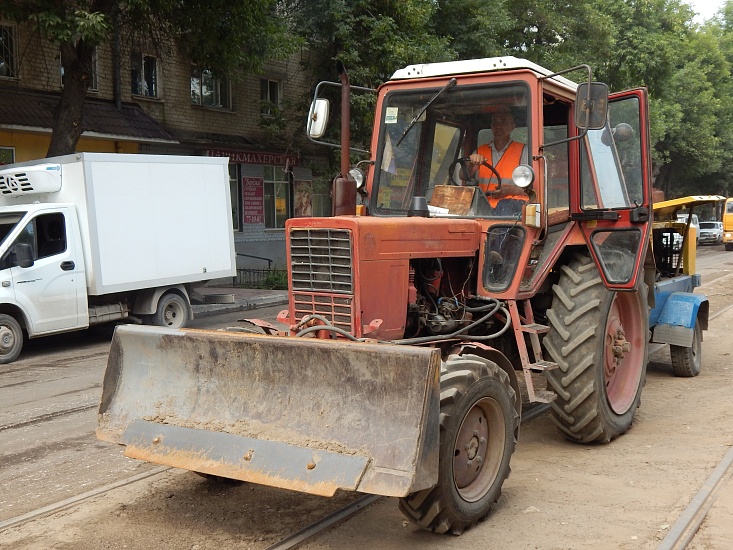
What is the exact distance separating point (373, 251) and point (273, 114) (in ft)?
60.1

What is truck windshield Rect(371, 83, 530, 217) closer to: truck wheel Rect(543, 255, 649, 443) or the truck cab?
truck wheel Rect(543, 255, 649, 443)

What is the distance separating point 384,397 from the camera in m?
4.18

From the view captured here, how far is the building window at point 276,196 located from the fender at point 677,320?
1714 cm

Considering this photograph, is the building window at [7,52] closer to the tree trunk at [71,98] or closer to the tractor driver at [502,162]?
the tree trunk at [71,98]

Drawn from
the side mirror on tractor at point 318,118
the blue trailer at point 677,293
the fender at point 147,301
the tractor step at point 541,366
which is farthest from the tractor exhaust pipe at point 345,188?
the fender at point 147,301

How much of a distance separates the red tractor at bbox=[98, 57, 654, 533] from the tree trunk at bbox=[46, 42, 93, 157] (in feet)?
32.8

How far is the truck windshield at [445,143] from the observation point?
19.2 ft

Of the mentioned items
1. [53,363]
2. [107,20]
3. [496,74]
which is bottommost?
[53,363]

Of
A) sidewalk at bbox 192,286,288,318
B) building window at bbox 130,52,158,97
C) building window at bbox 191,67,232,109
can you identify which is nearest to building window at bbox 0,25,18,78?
building window at bbox 130,52,158,97

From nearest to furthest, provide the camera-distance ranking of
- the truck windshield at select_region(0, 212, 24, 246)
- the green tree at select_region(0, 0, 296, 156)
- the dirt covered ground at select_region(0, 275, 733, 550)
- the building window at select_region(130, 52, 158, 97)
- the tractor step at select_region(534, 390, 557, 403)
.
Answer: the dirt covered ground at select_region(0, 275, 733, 550), the tractor step at select_region(534, 390, 557, 403), the truck windshield at select_region(0, 212, 24, 246), the green tree at select_region(0, 0, 296, 156), the building window at select_region(130, 52, 158, 97)

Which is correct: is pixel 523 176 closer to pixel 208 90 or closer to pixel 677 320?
pixel 677 320

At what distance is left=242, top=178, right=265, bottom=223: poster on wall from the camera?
2356 cm

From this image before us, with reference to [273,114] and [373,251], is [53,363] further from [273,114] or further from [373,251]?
[273,114]

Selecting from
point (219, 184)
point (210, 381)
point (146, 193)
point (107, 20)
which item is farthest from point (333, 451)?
point (107, 20)
